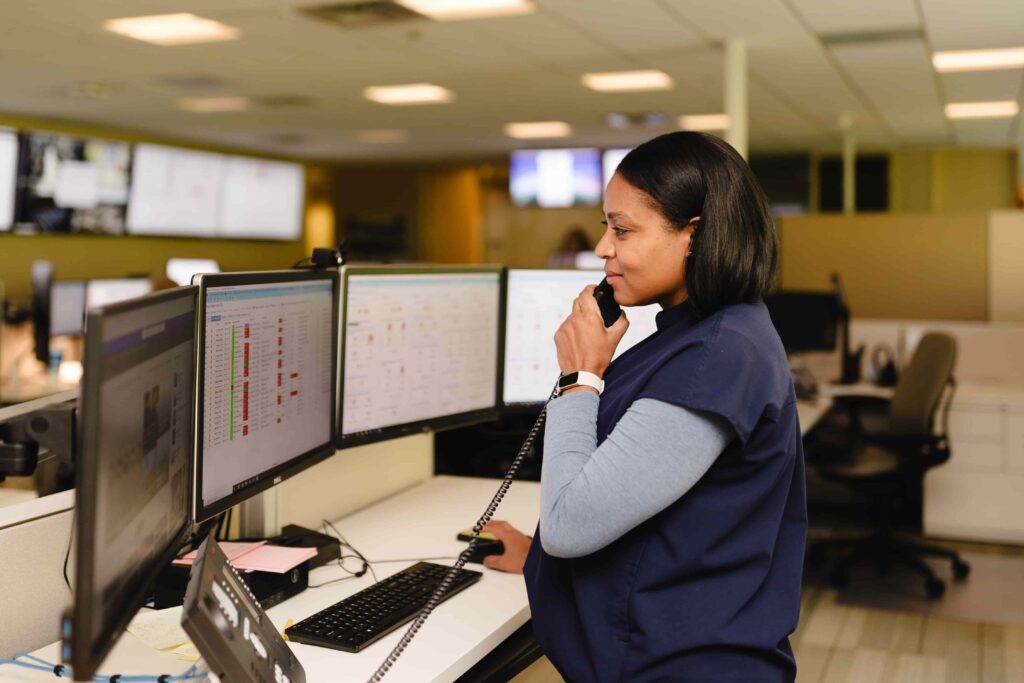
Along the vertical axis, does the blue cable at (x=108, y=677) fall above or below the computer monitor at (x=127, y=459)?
below

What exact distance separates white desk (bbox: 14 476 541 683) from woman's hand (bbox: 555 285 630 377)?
17.7 inches

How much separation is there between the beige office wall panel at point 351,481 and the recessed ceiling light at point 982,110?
6.82 metres

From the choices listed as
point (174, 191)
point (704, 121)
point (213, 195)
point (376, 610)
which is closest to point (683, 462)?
point (376, 610)

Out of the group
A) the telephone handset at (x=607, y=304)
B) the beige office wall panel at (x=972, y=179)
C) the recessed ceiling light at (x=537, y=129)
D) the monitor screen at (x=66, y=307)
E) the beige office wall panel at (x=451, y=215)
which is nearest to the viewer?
the telephone handset at (x=607, y=304)

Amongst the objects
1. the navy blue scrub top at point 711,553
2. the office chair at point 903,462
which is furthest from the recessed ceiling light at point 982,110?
the navy blue scrub top at point 711,553

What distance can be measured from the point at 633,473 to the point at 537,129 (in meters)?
8.39

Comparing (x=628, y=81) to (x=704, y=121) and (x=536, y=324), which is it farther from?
(x=536, y=324)

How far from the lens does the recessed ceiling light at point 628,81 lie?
646 cm

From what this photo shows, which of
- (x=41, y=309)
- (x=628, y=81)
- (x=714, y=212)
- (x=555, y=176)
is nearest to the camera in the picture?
(x=714, y=212)

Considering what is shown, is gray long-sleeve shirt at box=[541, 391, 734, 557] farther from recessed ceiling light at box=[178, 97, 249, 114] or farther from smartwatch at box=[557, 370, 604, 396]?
recessed ceiling light at box=[178, 97, 249, 114]

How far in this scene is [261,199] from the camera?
34.7 feet

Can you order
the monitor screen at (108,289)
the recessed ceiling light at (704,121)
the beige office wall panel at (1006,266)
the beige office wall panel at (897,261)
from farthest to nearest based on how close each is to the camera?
the recessed ceiling light at (704,121), the monitor screen at (108,289), the beige office wall panel at (897,261), the beige office wall panel at (1006,266)

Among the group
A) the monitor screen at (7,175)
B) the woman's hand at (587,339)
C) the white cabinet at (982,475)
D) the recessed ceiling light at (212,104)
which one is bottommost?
the white cabinet at (982,475)

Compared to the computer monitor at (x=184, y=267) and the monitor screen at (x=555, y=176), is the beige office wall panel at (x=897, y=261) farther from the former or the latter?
the computer monitor at (x=184, y=267)
